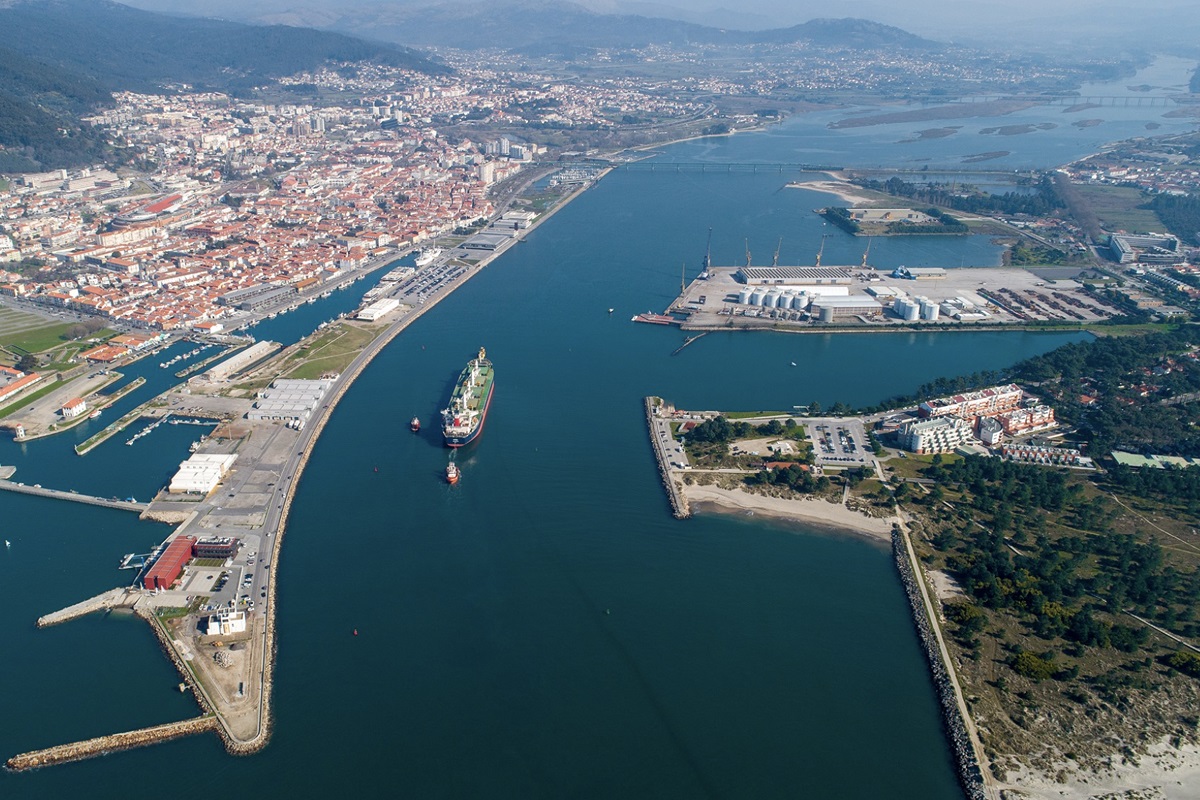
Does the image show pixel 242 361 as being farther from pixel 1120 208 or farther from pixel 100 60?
pixel 100 60

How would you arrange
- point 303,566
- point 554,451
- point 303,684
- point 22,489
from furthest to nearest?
point 554,451 < point 22,489 < point 303,566 < point 303,684

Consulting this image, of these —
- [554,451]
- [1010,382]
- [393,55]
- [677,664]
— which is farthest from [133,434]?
[393,55]

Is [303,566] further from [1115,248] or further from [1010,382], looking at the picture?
[1115,248]

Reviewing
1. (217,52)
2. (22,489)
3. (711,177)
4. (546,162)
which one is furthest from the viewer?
(217,52)

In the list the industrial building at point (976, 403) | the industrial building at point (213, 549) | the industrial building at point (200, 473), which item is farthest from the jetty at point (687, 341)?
the industrial building at point (213, 549)

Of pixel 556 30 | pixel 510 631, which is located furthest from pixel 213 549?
pixel 556 30

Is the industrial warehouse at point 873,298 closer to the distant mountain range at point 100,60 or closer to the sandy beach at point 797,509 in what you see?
the sandy beach at point 797,509
